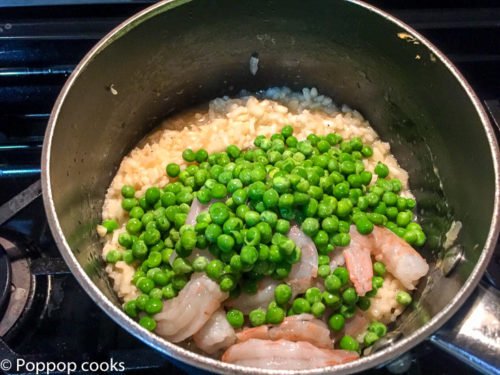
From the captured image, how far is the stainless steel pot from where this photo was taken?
6.34 ft

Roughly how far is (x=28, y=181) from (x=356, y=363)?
1.66 meters

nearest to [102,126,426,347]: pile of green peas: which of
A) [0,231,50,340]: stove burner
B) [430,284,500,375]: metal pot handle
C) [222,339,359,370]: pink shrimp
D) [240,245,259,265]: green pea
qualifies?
[240,245,259,265]: green pea

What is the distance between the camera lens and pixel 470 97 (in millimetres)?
1973

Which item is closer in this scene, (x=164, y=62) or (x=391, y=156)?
(x=164, y=62)

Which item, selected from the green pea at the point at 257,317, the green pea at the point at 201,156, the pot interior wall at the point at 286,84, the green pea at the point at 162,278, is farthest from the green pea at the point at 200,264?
the green pea at the point at 201,156

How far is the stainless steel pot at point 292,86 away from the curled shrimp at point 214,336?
38 centimetres

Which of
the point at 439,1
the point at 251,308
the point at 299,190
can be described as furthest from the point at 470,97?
the point at 251,308

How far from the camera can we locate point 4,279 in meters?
2.07

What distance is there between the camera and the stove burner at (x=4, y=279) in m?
2.04

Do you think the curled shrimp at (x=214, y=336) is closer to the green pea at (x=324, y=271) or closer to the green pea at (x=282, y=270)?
the green pea at (x=282, y=270)

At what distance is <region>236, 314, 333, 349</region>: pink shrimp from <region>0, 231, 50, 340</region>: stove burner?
0.80 metres

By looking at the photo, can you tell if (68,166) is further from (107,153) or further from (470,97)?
(470,97)

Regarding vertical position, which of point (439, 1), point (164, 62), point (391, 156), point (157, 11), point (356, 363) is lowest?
point (356, 363)

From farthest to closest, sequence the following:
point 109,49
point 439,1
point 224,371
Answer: point 439,1
point 109,49
point 224,371
